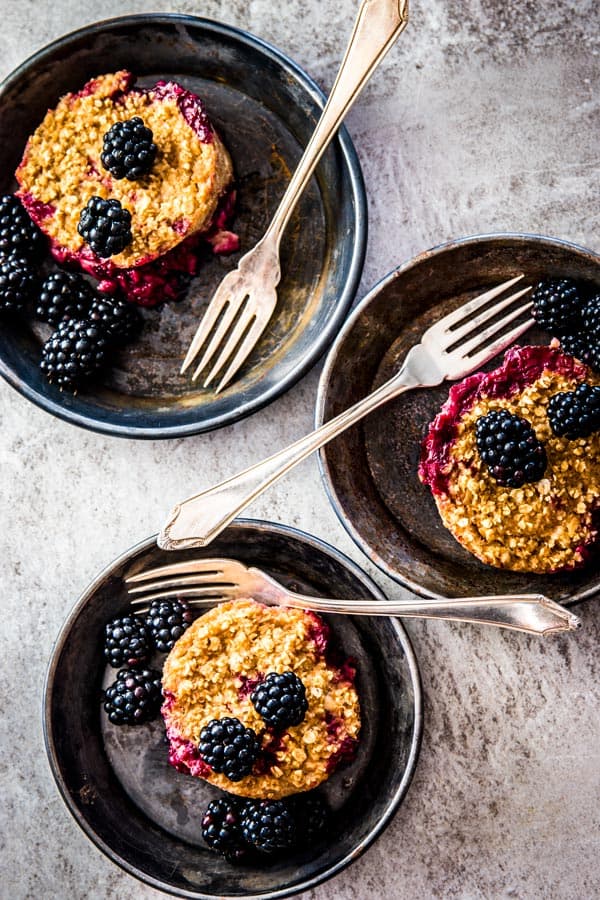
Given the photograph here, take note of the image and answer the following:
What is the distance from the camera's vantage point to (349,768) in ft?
7.36

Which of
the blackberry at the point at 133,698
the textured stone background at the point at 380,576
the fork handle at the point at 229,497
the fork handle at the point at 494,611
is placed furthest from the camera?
the textured stone background at the point at 380,576

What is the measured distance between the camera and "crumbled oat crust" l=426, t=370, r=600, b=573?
6.93ft

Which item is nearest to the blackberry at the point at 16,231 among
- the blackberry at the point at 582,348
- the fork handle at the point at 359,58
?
the fork handle at the point at 359,58

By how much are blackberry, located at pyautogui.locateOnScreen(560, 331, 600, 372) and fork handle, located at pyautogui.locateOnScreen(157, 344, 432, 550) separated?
55 centimetres

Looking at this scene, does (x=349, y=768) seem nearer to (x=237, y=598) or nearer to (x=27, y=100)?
(x=237, y=598)

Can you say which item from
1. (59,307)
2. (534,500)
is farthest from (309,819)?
(59,307)

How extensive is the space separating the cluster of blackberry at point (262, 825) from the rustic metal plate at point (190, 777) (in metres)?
0.06

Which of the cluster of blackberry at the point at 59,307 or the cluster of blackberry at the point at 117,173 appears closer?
the cluster of blackberry at the point at 117,173

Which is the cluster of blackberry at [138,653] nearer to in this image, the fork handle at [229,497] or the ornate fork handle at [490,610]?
the fork handle at [229,497]

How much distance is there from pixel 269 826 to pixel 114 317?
1.32 metres

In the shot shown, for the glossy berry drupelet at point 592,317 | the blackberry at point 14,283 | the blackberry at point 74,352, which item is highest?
the blackberry at point 14,283

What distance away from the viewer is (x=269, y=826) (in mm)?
1992

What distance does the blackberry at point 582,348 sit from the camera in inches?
82.4

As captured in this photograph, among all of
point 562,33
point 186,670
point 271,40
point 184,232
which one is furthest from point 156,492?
point 562,33
